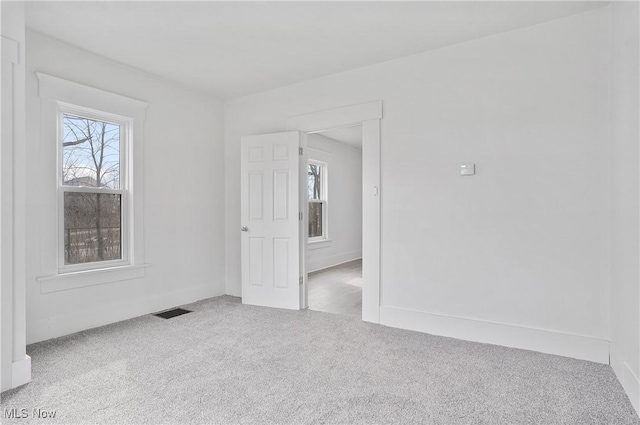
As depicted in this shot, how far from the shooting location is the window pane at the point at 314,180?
7008mm

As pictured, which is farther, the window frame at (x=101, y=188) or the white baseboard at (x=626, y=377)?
the window frame at (x=101, y=188)

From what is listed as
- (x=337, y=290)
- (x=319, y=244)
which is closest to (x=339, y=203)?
(x=319, y=244)

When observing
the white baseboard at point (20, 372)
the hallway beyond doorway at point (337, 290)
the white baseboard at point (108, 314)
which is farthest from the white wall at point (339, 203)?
the white baseboard at point (20, 372)

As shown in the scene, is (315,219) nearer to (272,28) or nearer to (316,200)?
(316,200)

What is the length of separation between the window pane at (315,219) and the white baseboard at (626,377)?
5.00 m

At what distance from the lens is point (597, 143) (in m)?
2.67

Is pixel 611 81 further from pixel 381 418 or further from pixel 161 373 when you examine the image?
pixel 161 373

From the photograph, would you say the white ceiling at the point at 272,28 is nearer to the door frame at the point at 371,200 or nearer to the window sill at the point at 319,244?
the door frame at the point at 371,200

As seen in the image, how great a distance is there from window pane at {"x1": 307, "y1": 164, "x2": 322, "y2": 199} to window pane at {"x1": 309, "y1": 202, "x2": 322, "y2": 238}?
18 centimetres

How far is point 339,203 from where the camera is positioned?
7652mm

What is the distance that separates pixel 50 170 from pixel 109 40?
48.0 inches

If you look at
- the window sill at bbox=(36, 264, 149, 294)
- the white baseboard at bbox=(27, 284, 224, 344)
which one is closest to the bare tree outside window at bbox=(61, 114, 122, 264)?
the window sill at bbox=(36, 264, 149, 294)

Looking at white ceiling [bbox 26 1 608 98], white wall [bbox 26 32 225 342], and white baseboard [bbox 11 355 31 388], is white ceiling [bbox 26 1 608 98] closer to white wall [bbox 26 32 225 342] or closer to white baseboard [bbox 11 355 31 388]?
white wall [bbox 26 32 225 342]

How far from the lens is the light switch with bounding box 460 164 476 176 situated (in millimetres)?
3135
